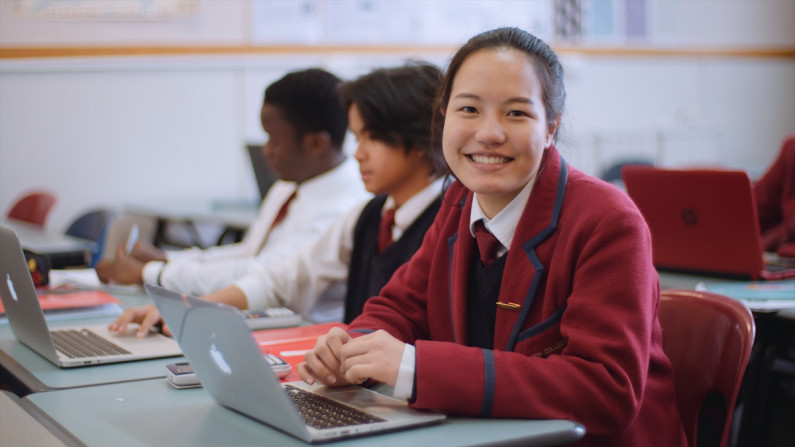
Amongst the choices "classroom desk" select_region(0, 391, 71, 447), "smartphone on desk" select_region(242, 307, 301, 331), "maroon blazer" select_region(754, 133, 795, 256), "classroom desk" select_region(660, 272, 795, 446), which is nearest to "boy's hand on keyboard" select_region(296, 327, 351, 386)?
"classroom desk" select_region(0, 391, 71, 447)

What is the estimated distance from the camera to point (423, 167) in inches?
81.1

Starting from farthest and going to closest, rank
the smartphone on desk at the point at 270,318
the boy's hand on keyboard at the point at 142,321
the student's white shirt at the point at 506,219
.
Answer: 1. the smartphone on desk at the point at 270,318
2. the boy's hand on keyboard at the point at 142,321
3. the student's white shirt at the point at 506,219

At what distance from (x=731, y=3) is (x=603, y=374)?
20.4 feet

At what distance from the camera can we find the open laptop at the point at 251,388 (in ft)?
3.58

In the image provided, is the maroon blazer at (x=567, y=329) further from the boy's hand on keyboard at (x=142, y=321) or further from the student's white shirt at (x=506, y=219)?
the boy's hand on keyboard at (x=142, y=321)

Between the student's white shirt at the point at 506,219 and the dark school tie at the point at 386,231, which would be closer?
the student's white shirt at the point at 506,219

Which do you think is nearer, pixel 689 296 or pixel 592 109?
pixel 689 296

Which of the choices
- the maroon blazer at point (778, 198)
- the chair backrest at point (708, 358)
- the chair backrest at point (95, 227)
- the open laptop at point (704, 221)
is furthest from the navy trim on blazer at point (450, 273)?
the chair backrest at point (95, 227)

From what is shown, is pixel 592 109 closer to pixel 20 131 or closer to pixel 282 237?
pixel 20 131

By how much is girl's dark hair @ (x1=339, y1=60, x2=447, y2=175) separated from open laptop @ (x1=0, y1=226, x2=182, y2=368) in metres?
0.65

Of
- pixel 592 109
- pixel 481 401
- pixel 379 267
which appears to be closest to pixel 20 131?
pixel 379 267

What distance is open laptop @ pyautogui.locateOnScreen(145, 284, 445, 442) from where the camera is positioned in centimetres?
109

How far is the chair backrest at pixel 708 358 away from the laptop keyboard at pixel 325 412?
0.61 m

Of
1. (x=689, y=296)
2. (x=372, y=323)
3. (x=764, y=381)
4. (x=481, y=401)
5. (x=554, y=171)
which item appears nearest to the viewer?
(x=481, y=401)
